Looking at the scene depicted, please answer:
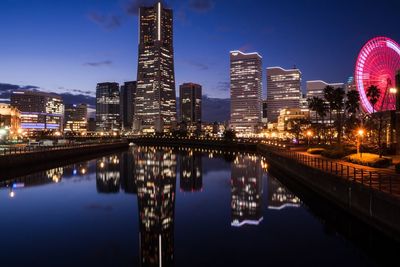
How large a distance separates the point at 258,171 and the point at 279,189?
1942 centimetres

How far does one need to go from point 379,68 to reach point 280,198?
36.1 metres

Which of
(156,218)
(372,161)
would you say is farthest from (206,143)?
(156,218)

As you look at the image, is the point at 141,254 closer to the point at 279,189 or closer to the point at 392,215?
the point at 392,215

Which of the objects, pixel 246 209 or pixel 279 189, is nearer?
→ pixel 246 209

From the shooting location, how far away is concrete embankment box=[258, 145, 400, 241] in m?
19.3

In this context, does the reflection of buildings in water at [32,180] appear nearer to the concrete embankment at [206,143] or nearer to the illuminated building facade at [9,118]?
the concrete embankment at [206,143]

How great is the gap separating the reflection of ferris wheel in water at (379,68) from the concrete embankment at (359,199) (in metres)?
28.9

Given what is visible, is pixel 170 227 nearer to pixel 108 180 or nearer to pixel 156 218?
pixel 156 218

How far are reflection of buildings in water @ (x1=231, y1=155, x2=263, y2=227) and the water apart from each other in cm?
11

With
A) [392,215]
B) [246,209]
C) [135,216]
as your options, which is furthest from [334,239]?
[135,216]

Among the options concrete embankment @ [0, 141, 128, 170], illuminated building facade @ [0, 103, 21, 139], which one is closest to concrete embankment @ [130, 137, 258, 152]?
concrete embankment @ [0, 141, 128, 170]

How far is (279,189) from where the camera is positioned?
1746 inches

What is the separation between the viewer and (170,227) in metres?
27.7

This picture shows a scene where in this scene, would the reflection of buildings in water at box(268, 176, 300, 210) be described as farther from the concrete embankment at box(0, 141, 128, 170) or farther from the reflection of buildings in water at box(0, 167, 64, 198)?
the concrete embankment at box(0, 141, 128, 170)
